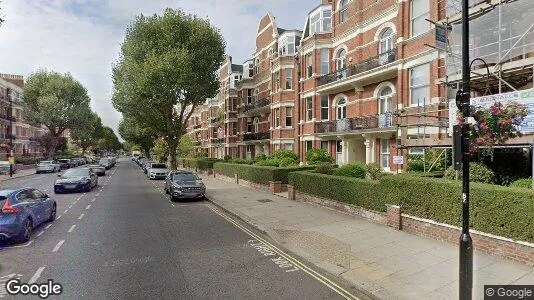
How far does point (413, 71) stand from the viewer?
17.9m

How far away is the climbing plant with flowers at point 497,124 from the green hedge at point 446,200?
4.79 ft

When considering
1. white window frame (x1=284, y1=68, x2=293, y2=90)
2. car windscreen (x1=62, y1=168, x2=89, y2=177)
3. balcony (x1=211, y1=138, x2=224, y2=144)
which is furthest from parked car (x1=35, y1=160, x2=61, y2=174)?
white window frame (x1=284, y1=68, x2=293, y2=90)

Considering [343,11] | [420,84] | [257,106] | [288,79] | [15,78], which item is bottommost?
[420,84]

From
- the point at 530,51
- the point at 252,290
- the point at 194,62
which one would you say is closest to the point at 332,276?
the point at 252,290

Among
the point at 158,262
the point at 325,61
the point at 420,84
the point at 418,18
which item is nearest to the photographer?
the point at 158,262

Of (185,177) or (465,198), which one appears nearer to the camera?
(465,198)

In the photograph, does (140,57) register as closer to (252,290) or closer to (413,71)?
(413,71)

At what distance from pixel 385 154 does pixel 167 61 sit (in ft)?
63.6

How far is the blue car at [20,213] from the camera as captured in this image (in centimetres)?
899

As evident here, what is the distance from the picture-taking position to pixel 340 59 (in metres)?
24.4

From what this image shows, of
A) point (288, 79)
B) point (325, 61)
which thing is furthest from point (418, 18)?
point (288, 79)

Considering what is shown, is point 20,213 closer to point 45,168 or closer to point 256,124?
point 256,124

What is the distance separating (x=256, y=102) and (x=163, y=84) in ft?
35.6

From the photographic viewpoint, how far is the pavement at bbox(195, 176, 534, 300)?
6.26 m
